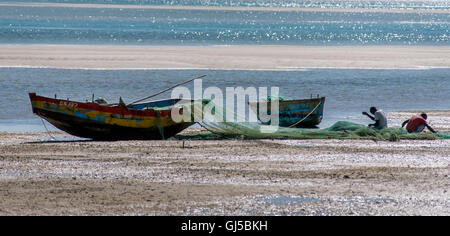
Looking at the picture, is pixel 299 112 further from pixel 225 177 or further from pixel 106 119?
pixel 225 177

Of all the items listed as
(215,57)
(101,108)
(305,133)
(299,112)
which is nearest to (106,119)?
(101,108)

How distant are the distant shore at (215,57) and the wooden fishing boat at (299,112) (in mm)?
15781

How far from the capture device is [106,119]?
1783cm

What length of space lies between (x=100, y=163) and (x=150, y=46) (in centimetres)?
3465

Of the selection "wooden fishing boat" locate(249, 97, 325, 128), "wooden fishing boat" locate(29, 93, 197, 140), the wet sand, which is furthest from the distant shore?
the wet sand

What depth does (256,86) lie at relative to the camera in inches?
1228

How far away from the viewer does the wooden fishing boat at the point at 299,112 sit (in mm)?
21141

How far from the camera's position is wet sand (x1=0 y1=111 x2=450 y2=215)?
447 inches

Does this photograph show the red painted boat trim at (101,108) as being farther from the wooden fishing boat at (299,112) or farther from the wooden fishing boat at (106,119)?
the wooden fishing boat at (299,112)

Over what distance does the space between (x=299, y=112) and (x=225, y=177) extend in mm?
8251
